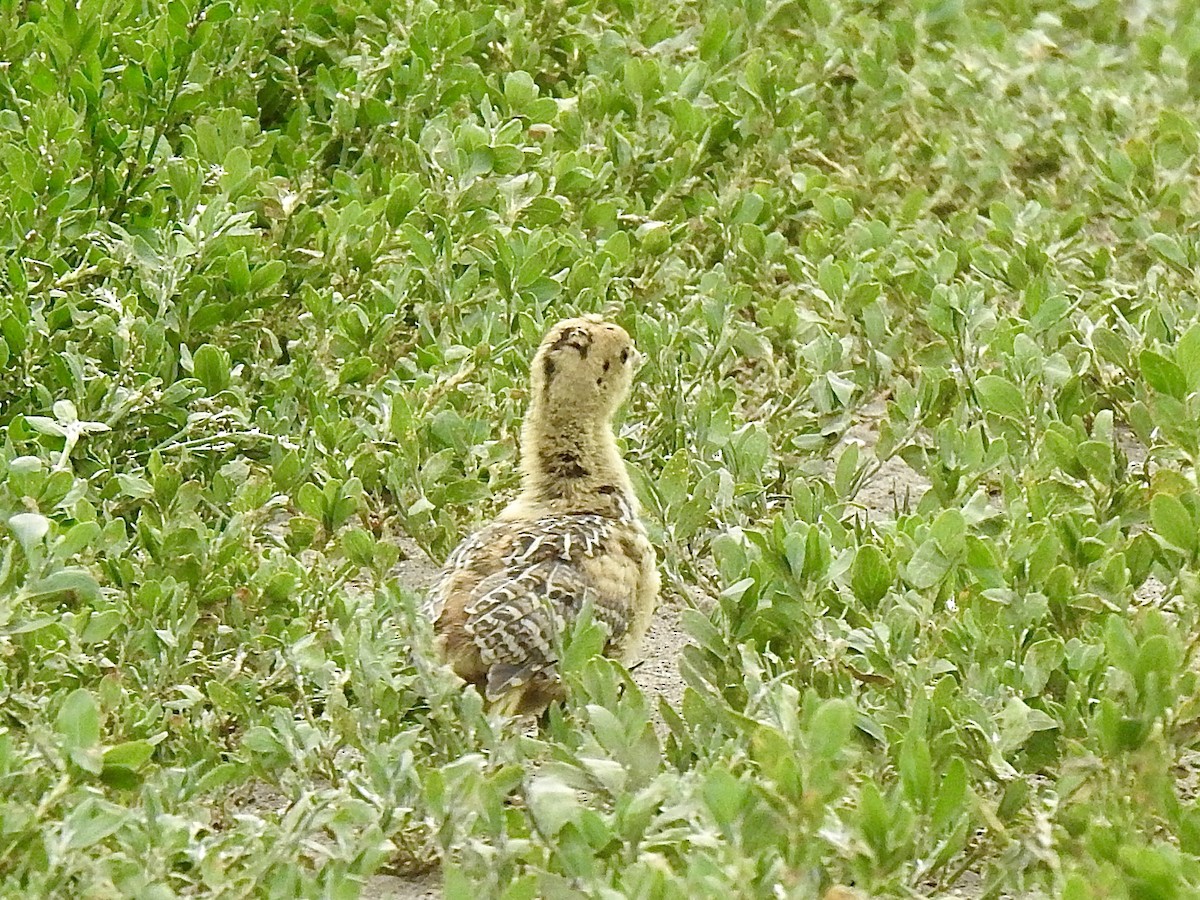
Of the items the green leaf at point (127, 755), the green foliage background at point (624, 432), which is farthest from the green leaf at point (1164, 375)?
the green leaf at point (127, 755)

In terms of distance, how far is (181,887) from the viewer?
3812 mm

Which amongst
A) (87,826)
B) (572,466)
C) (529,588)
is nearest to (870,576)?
(529,588)

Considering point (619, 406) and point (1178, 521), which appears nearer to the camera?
point (1178, 521)

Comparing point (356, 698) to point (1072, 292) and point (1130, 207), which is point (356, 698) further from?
point (1130, 207)

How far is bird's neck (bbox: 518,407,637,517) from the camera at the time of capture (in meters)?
5.00

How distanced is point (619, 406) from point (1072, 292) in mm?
1750

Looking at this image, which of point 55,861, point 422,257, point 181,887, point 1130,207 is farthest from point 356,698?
point 1130,207

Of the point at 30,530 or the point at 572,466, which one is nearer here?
the point at 30,530

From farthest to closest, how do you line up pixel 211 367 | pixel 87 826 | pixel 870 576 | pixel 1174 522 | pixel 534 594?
pixel 211 367 < pixel 534 594 < pixel 870 576 < pixel 1174 522 < pixel 87 826

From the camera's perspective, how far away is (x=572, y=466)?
16.6ft

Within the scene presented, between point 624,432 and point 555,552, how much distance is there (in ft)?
3.06

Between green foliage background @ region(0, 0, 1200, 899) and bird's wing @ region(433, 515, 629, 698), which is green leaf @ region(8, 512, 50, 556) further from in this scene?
bird's wing @ region(433, 515, 629, 698)

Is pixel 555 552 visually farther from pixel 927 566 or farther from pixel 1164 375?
pixel 1164 375

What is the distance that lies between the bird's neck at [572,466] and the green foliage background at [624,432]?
0.49 feet
